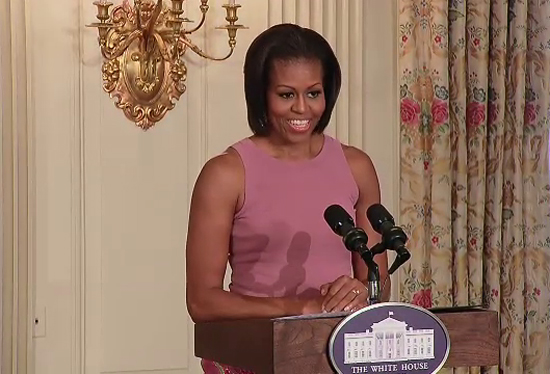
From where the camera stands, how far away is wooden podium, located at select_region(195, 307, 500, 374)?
5.42ft

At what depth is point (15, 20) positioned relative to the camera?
3.19 metres

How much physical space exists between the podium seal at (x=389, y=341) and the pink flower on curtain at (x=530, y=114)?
7.07 ft

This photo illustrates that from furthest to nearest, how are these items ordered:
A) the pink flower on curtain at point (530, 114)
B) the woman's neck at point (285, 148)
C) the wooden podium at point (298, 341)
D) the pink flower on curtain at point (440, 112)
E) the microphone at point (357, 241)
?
the pink flower on curtain at point (530, 114), the pink flower on curtain at point (440, 112), the woman's neck at point (285, 148), the microphone at point (357, 241), the wooden podium at point (298, 341)

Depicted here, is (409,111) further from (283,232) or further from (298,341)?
(298,341)

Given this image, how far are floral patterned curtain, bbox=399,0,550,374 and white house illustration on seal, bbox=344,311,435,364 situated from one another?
1.91m

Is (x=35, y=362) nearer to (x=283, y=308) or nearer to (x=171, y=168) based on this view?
(x=171, y=168)

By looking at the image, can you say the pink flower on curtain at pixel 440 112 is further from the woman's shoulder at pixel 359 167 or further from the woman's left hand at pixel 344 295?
the woman's left hand at pixel 344 295

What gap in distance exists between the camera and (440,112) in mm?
3617

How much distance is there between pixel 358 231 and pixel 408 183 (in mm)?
1885

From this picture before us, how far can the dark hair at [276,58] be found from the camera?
2174 millimetres

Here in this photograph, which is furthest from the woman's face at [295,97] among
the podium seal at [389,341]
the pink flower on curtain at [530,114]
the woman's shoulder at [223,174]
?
the pink flower on curtain at [530,114]

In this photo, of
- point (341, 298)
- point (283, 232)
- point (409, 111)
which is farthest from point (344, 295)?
point (409, 111)

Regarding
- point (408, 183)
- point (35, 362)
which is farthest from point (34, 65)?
point (408, 183)

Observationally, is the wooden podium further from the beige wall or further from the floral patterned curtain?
the floral patterned curtain
